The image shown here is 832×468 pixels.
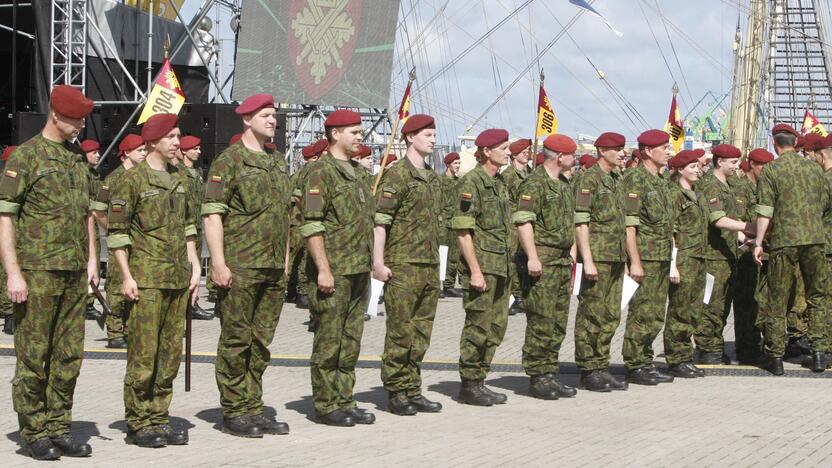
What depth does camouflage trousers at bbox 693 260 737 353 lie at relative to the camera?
36.2 feet

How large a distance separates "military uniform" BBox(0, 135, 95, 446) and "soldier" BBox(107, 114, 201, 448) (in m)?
0.33

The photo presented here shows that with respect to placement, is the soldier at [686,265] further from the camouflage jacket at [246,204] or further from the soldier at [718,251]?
the camouflage jacket at [246,204]

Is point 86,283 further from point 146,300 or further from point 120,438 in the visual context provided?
point 120,438

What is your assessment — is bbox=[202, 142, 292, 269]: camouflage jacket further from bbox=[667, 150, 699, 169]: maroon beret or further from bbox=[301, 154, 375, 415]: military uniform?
bbox=[667, 150, 699, 169]: maroon beret

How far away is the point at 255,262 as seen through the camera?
7512mm

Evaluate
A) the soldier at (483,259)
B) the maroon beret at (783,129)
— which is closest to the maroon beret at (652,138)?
the maroon beret at (783,129)

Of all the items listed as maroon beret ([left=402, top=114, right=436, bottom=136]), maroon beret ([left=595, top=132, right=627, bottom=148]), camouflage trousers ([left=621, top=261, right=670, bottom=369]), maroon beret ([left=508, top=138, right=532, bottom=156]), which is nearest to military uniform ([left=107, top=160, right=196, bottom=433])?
maroon beret ([left=402, top=114, right=436, bottom=136])

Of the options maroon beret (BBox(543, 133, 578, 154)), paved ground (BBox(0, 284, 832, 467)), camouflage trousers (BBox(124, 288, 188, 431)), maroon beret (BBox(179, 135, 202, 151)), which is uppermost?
maroon beret (BBox(179, 135, 202, 151))

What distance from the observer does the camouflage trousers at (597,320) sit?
9.69 meters

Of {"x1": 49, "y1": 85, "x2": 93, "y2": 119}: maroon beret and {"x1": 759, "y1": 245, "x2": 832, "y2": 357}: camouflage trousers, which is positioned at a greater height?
{"x1": 49, "y1": 85, "x2": 93, "y2": 119}: maroon beret

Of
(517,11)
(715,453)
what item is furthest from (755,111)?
(715,453)

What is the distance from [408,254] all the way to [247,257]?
1.30 metres

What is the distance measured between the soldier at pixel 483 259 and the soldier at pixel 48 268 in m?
2.79

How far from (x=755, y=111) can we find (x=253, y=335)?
2096 inches
